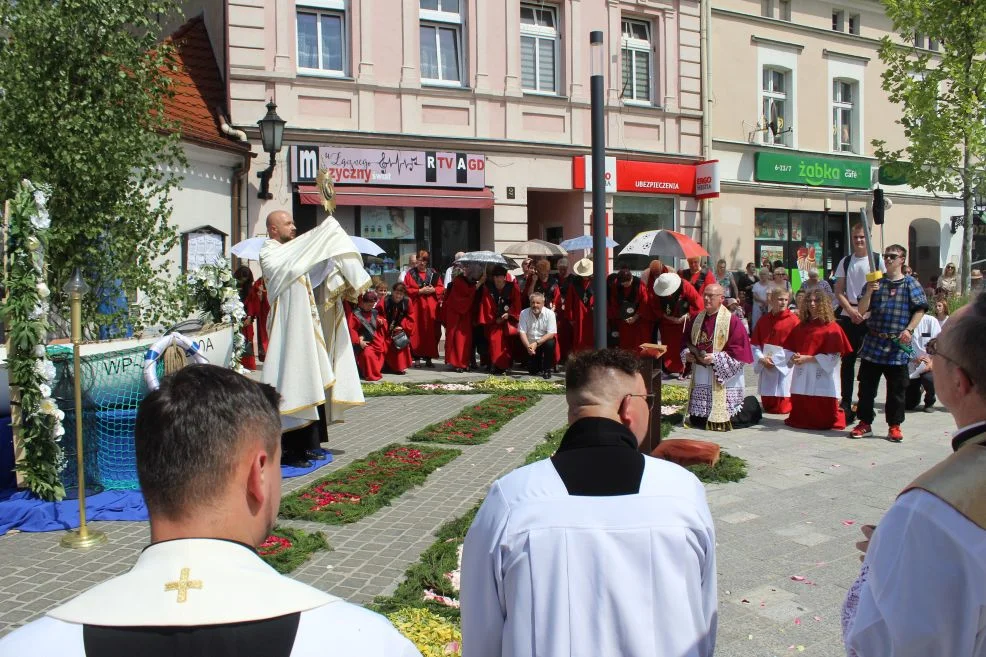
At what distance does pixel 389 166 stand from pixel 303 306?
34.2 ft

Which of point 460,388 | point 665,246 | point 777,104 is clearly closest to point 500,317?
point 460,388

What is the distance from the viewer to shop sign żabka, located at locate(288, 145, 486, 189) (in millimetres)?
16500

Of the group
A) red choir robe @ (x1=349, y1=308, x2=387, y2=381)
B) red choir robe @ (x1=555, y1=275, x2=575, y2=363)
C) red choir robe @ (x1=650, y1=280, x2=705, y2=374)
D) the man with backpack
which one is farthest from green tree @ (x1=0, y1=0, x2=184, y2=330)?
red choir robe @ (x1=650, y1=280, x2=705, y2=374)

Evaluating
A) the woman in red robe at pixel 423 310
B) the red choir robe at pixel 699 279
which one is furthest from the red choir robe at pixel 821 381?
the woman in red robe at pixel 423 310

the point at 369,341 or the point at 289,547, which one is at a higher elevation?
the point at 369,341

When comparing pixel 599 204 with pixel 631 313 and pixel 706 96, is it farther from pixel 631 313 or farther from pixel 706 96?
pixel 706 96

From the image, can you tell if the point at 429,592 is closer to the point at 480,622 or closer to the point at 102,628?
the point at 480,622

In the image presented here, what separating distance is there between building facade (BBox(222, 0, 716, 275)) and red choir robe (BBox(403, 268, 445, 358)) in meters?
2.30

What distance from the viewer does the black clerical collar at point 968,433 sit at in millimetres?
2029

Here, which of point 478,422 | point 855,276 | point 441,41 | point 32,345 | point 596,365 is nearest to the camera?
point 596,365

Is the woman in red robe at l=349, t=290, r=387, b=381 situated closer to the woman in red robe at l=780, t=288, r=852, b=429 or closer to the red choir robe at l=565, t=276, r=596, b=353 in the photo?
the red choir robe at l=565, t=276, r=596, b=353

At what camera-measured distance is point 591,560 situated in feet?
6.74

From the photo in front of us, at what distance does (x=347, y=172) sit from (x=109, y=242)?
931 centimetres

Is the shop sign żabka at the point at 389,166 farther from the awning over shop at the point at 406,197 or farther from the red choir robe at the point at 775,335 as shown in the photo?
the red choir robe at the point at 775,335
